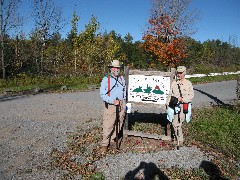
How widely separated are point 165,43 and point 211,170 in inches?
817

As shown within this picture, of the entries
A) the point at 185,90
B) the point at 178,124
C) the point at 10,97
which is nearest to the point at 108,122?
the point at 178,124

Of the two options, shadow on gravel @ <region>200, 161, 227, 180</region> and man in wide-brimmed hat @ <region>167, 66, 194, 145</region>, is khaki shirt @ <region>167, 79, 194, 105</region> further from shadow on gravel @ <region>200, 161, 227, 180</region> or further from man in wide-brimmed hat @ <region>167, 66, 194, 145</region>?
shadow on gravel @ <region>200, 161, 227, 180</region>

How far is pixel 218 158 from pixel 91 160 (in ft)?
9.37

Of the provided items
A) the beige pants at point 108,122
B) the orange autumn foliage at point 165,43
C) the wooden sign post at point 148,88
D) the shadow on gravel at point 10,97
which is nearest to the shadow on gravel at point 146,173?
the beige pants at point 108,122

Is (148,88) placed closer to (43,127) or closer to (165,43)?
(43,127)

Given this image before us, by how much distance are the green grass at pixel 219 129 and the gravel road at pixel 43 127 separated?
101cm

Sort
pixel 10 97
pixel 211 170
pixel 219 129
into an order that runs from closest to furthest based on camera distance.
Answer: pixel 211 170 < pixel 219 129 < pixel 10 97

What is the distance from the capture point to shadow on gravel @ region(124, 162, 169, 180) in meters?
5.23

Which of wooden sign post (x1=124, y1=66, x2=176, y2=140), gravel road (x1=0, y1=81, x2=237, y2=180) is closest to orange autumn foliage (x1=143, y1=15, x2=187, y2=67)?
gravel road (x1=0, y1=81, x2=237, y2=180)

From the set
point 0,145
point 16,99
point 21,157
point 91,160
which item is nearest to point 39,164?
point 21,157

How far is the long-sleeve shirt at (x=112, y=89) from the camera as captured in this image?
21.3 ft

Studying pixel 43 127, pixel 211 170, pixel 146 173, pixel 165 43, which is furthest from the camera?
pixel 165 43

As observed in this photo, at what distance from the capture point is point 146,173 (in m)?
5.38

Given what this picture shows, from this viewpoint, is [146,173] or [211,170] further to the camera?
[211,170]
